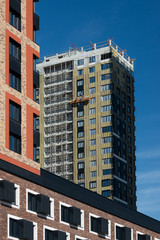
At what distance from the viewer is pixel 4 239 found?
188 feet

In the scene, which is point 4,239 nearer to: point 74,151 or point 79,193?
point 79,193

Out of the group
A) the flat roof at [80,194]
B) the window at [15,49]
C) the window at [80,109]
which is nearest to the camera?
the flat roof at [80,194]

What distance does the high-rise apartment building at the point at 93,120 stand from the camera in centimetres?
15475

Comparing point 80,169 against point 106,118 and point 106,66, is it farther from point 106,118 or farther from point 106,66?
point 106,66

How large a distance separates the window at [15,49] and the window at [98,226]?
20263 millimetres

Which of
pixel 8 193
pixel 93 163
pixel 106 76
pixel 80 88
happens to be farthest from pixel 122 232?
pixel 80 88

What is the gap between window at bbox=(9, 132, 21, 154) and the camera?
6371 centimetres

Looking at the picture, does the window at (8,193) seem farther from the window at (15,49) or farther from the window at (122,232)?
the window at (122,232)

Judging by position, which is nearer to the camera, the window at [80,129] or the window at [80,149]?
the window at [80,149]

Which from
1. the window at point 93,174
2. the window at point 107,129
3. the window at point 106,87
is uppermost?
the window at point 106,87

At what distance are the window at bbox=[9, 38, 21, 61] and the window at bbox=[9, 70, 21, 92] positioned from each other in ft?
6.49

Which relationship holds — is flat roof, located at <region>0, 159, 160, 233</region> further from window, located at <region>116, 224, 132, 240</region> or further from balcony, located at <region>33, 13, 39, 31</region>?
balcony, located at <region>33, 13, 39, 31</region>

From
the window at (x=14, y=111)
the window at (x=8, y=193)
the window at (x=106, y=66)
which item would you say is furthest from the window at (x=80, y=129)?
the window at (x=8, y=193)

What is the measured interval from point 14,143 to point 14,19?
558 inches
